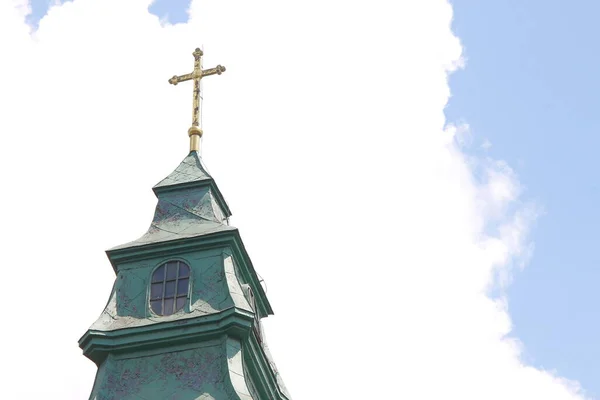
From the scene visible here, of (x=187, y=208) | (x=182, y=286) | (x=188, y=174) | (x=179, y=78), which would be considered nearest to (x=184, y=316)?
(x=182, y=286)

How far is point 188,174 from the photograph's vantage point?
3144cm

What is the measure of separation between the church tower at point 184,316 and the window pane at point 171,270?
0.9 inches

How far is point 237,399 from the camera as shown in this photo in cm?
2519

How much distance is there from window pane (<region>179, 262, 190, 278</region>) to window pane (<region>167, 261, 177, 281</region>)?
0.12 metres

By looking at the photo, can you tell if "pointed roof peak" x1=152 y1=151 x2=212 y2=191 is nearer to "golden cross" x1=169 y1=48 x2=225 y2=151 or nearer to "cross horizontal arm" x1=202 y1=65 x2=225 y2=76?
"golden cross" x1=169 y1=48 x2=225 y2=151

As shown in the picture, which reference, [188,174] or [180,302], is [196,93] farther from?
[180,302]

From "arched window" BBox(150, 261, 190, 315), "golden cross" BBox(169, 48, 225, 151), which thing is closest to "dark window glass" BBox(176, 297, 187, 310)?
"arched window" BBox(150, 261, 190, 315)

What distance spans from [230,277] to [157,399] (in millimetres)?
3598

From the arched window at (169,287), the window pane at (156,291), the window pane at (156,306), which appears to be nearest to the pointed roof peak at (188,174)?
the arched window at (169,287)

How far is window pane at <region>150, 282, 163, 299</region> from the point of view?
2811 cm

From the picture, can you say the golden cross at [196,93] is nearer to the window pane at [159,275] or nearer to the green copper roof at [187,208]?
the green copper roof at [187,208]

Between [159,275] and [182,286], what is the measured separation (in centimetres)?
71

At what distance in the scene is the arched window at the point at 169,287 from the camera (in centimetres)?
2785

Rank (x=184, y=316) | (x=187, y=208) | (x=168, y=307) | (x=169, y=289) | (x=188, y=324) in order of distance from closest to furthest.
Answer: (x=188, y=324) < (x=184, y=316) < (x=168, y=307) < (x=169, y=289) < (x=187, y=208)
